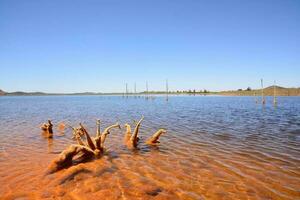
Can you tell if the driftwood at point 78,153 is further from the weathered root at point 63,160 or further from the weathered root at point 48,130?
the weathered root at point 48,130

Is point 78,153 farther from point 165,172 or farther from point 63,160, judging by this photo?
point 165,172

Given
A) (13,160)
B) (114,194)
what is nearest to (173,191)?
(114,194)

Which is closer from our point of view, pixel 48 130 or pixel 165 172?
pixel 165 172

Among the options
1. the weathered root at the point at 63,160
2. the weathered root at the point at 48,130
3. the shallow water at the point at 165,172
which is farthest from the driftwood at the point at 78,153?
the weathered root at the point at 48,130

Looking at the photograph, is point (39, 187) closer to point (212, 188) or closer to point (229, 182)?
point (212, 188)

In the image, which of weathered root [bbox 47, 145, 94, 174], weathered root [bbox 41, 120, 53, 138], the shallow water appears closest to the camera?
the shallow water

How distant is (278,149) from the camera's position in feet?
42.2

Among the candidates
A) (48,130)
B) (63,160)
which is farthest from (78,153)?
(48,130)

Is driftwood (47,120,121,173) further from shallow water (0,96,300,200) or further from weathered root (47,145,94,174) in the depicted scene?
shallow water (0,96,300,200)

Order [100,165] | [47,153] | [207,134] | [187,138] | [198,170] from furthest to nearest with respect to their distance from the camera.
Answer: [207,134]
[187,138]
[47,153]
[100,165]
[198,170]

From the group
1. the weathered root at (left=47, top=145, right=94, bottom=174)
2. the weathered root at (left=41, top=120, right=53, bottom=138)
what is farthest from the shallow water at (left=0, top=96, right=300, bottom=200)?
the weathered root at (left=41, top=120, right=53, bottom=138)

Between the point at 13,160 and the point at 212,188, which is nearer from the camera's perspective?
the point at 212,188

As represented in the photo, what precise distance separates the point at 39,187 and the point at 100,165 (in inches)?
108

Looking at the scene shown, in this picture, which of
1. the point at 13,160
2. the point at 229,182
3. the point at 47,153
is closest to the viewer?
the point at 229,182
